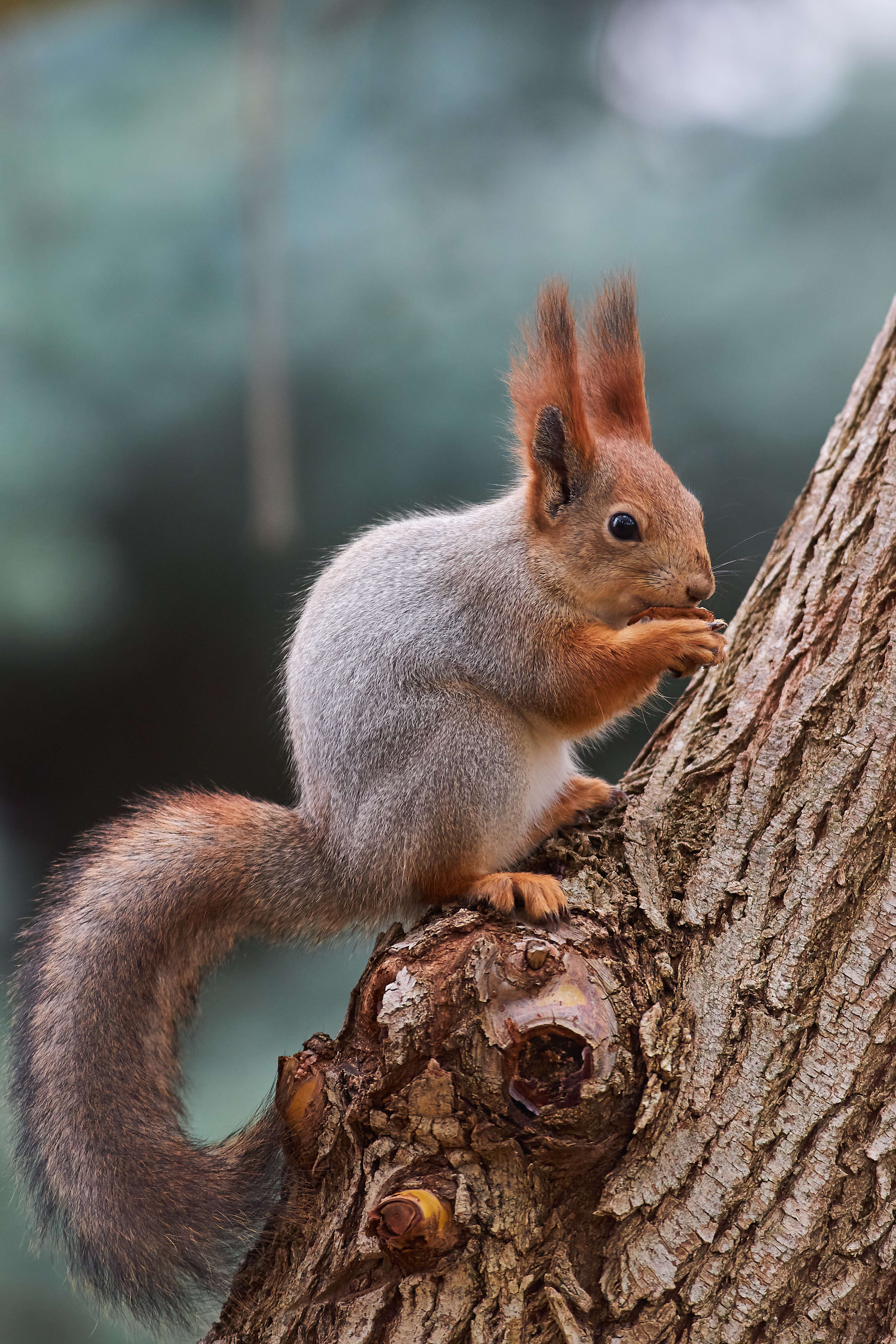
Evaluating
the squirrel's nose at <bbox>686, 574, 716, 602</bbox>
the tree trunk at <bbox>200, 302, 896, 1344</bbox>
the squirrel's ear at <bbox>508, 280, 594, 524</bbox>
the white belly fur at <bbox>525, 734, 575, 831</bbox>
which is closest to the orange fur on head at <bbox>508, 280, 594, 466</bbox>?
the squirrel's ear at <bbox>508, 280, 594, 524</bbox>

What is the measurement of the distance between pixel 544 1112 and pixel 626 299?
128cm

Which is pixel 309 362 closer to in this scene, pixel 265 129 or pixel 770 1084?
pixel 265 129

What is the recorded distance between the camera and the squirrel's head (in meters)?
1.63

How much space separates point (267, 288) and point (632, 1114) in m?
2.28

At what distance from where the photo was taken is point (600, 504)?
65.6 inches

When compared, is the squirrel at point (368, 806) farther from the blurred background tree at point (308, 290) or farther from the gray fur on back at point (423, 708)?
the blurred background tree at point (308, 290)

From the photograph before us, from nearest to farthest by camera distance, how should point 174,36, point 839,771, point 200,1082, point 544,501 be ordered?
point 839,771
point 544,501
point 200,1082
point 174,36

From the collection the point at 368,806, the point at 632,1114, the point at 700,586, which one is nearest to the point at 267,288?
the point at 700,586

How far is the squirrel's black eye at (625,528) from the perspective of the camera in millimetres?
1644

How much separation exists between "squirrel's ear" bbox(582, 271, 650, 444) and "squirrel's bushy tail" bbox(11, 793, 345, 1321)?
0.88 metres

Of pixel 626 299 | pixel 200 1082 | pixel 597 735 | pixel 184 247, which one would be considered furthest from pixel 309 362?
pixel 200 1082

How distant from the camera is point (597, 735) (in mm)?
1759

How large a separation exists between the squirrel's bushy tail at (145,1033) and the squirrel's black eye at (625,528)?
67 cm

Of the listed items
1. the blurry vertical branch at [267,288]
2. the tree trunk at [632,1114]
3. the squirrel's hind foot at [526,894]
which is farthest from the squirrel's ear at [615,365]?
the blurry vertical branch at [267,288]
